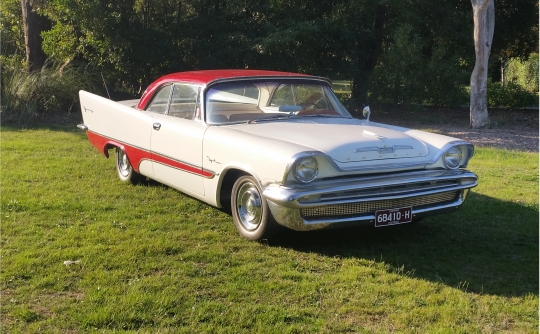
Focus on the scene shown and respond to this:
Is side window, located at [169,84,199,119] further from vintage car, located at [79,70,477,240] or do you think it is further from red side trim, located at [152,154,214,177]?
red side trim, located at [152,154,214,177]

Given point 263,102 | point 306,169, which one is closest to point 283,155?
point 306,169

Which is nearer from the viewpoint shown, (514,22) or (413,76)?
(413,76)

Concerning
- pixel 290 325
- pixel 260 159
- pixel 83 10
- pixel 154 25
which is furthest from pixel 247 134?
pixel 154 25

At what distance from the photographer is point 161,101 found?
6.38m

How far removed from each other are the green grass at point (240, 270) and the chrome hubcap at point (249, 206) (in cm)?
17

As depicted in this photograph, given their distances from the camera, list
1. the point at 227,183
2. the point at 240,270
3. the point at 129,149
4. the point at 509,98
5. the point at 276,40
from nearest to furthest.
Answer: the point at 240,270 → the point at 227,183 → the point at 129,149 → the point at 276,40 → the point at 509,98

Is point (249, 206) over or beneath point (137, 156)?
beneath

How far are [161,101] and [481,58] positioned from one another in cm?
930

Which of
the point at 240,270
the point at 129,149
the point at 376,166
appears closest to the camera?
the point at 240,270

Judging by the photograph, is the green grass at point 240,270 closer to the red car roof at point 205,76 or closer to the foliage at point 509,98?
the red car roof at point 205,76

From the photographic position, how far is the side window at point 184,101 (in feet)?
18.9

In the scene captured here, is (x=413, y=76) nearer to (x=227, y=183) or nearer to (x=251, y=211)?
(x=227, y=183)

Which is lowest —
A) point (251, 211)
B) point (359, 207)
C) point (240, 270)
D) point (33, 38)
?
point (240, 270)

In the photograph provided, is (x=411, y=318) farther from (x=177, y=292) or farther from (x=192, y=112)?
(x=192, y=112)
